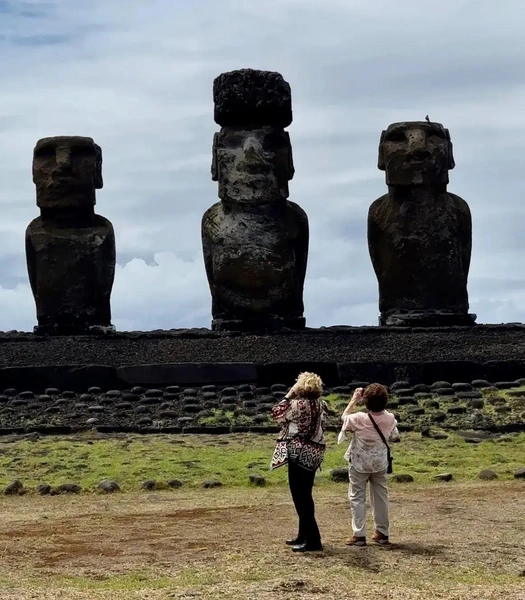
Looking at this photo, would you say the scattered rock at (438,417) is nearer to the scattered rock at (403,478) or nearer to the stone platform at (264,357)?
Answer: the stone platform at (264,357)

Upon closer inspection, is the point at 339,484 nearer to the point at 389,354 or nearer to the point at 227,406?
the point at 227,406

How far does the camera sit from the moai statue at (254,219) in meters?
21.5

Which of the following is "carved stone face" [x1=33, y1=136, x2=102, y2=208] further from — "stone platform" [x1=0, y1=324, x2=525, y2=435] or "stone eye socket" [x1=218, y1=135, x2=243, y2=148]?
"stone platform" [x1=0, y1=324, x2=525, y2=435]

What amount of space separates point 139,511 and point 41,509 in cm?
84

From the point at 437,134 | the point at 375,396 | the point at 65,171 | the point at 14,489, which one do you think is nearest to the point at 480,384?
the point at 437,134

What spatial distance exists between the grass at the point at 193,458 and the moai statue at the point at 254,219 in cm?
626

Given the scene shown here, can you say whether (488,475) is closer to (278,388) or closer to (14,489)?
(14,489)

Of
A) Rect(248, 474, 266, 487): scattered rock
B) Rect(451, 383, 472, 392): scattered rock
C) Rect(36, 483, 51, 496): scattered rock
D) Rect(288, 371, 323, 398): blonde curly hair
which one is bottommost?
Rect(36, 483, 51, 496): scattered rock

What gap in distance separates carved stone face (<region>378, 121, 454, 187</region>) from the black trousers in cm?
1253

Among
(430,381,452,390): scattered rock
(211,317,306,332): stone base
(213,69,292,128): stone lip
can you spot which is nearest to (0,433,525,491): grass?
(430,381,452,390): scattered rock

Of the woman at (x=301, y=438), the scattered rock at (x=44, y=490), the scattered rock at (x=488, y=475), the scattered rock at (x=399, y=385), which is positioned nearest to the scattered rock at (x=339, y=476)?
the scattered rock at (x=488, y=475)

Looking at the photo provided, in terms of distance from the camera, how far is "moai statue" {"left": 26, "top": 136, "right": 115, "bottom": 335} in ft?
72.7

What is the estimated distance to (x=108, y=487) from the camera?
41.8 feet

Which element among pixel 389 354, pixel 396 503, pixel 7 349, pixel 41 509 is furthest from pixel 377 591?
pixel 7 349
